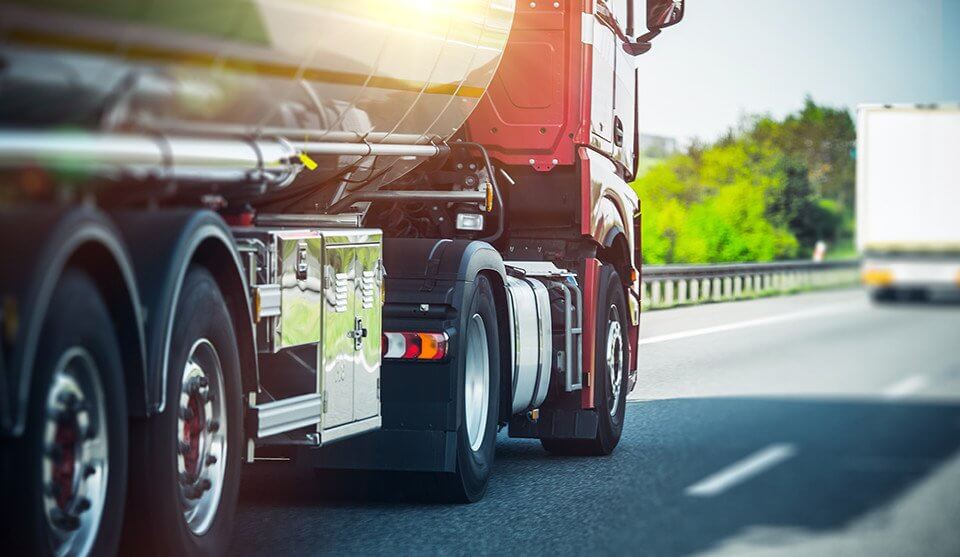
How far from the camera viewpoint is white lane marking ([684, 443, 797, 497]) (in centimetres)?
134

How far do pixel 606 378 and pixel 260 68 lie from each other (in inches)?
225

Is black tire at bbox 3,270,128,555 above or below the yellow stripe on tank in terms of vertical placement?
below

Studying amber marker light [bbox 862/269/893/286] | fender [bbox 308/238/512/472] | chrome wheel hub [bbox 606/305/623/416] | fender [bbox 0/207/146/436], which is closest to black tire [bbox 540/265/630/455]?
chrome wheel hub [bbox 606/305/623/416]

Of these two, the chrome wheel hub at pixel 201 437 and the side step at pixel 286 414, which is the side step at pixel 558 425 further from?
the chrome wheel hub at pixel 201 437

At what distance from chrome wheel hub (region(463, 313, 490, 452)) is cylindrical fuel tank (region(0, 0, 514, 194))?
1.14m

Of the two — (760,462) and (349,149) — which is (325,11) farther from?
(760,462)

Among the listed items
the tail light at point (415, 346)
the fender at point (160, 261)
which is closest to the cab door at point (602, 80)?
the tail light at point (415, 346)

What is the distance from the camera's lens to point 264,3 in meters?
4.89

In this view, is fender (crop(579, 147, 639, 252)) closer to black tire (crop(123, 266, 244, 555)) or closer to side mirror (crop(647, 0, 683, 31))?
side mirror (crop(647, 0, 683, 31))

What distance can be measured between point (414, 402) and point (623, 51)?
483 cm


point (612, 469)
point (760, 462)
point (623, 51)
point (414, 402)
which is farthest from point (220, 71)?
point (623, 51)

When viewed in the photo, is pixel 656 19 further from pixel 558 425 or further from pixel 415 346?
pixel 415 346

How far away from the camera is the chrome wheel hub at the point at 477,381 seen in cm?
813

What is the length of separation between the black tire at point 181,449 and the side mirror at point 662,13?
5.84m
